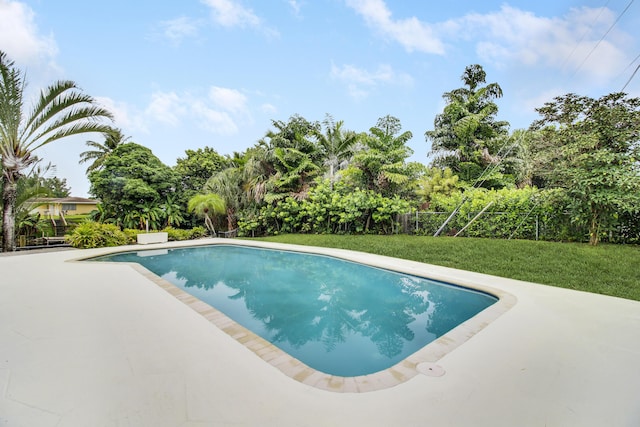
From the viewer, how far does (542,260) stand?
6855 millimetres

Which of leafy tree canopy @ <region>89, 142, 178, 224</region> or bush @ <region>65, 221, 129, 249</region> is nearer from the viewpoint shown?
bush @ <region>65, 221, 129, 249</region>

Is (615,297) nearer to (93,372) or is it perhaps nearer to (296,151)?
(93,372)

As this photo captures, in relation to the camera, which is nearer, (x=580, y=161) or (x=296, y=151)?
(x=580, y=161)

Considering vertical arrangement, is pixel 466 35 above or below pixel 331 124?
above

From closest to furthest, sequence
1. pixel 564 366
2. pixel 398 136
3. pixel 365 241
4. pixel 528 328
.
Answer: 1. pixel 564 366
2. pixel 528 328
3. pixel 365 241
4. pixel 398 136

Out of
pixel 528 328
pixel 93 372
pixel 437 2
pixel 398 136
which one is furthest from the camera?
pixel 398 136

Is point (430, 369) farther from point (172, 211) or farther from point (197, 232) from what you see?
point (172, 211)

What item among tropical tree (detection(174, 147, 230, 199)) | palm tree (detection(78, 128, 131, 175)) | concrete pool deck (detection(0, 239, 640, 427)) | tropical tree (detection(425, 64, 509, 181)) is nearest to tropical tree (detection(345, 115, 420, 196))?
tropical tree (detection(425, 64, 509, 181))

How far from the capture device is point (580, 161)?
22.4 ft

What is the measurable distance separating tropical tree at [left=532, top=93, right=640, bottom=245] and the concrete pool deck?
12.4 ft

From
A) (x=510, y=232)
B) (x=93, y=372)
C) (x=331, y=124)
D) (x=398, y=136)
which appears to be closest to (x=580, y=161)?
(x=510, y=232)

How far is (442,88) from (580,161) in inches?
470

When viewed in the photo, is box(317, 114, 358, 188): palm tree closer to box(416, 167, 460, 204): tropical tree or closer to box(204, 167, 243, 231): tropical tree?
box(416, 167, 460, 204): tropical tree

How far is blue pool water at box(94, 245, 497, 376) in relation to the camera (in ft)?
11.7
